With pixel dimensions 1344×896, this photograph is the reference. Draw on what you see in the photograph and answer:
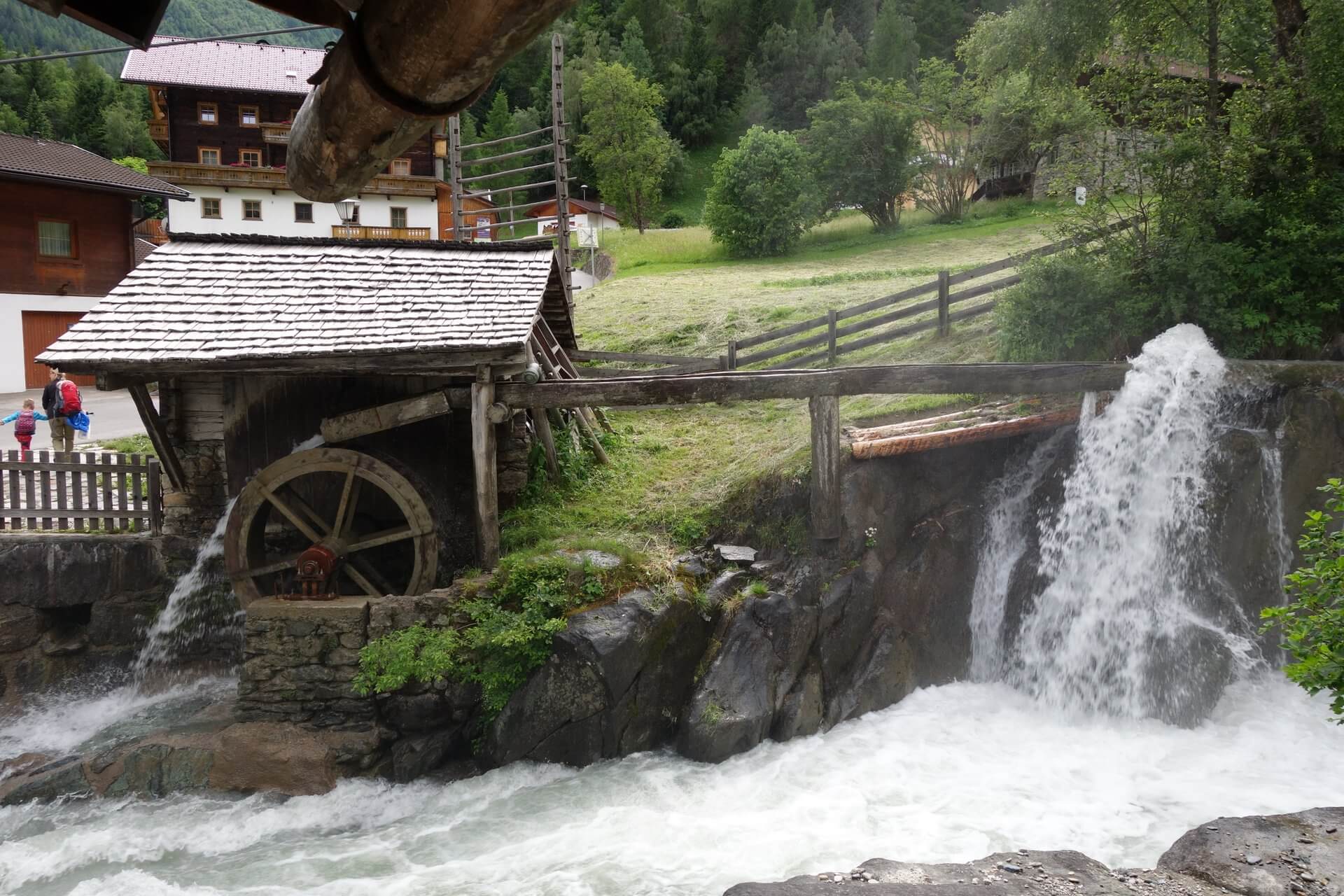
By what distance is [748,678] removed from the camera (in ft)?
26.8

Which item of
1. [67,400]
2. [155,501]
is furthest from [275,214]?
[155,501]

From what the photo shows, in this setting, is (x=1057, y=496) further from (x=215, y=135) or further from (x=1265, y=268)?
(x=215, y=135)

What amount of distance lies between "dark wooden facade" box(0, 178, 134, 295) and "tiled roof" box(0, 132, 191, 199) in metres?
0.50

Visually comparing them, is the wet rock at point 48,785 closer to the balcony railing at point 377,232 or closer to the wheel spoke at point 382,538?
the wheel spoke at point 382,538

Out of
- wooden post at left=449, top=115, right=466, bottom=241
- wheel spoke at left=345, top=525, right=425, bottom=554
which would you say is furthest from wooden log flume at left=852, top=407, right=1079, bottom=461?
wooden post at left=449, top=115, right=466, bottom=241

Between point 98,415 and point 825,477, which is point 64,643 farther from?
point 98,415

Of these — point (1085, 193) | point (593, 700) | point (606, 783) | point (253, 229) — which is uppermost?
point (253, 229)

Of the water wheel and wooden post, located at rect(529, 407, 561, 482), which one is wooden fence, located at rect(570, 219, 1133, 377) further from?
the water wheel

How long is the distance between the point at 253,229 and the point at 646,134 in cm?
1913

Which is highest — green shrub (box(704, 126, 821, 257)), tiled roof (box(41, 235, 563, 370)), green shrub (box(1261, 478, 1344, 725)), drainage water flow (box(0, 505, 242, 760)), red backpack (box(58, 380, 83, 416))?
green shrub (box(704, 126, 821, 257))

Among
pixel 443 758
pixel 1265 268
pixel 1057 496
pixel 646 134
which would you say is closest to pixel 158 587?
pixel 443 758

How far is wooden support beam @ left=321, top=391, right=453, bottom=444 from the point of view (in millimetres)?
8789

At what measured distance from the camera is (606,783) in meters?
7.68

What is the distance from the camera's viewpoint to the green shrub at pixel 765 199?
28.5 metres
